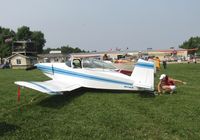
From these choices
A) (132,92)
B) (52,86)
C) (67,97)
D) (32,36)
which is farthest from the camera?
(32,36)

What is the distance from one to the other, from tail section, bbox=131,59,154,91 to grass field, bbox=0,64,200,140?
39 cm

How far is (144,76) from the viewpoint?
10734 millimetres

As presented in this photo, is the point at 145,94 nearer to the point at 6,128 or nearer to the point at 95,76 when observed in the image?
the point at 95,76

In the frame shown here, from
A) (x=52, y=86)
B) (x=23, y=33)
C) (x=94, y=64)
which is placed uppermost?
(x=23, y=33)

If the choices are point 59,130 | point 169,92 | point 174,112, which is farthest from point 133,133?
point 169,92

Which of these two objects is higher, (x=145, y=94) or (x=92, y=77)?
(x=92, y=77)

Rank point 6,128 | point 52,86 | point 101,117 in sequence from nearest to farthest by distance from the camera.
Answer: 1. point 6,128
2. point 101,117
3. point 52,86

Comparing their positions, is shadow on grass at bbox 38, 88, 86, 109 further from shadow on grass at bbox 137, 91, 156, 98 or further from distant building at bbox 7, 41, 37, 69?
distant building at bbox 7, 41, 37, 69

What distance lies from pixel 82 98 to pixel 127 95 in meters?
1.58

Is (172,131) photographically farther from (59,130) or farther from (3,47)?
(3,47)

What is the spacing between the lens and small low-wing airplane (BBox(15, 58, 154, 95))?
10.8 m

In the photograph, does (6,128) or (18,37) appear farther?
(18,37)

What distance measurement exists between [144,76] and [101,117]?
11.6 feet

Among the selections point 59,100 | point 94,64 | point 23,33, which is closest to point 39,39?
point 23,33
